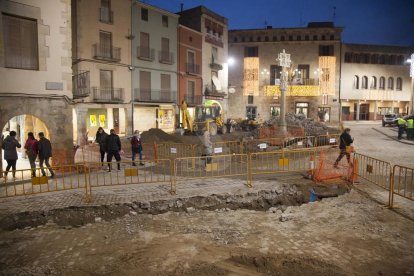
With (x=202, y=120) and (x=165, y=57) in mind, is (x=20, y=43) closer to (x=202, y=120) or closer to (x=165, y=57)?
(x=202, y=120)

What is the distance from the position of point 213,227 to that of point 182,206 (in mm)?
1633

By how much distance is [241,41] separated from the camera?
43.9 metres

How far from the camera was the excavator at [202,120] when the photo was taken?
23.6m

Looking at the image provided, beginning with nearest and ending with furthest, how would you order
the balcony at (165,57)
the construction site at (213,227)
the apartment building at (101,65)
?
1. the construction site at (213,227)
2. the apartment building at (101,65)
3. the balcony at (165,57)

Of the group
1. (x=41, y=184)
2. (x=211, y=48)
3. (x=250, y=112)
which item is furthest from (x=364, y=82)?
(x=41, y=184)

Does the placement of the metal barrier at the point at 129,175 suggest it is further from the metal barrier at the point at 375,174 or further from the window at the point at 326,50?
the window at the point at 326,50

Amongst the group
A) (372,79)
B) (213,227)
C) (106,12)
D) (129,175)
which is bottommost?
(213,227)

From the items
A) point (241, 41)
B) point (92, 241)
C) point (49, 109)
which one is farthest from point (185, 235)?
point (241, 41)

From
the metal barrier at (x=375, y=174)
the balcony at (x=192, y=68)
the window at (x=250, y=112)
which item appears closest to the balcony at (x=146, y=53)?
the balcony at (x=192, y=68)

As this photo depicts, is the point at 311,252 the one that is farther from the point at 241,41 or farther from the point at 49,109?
the point at 241,41

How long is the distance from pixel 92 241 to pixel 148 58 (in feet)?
77.8

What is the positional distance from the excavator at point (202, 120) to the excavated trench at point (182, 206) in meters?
13.9

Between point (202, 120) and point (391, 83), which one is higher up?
point (391, 83)

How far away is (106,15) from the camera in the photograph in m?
24.7
